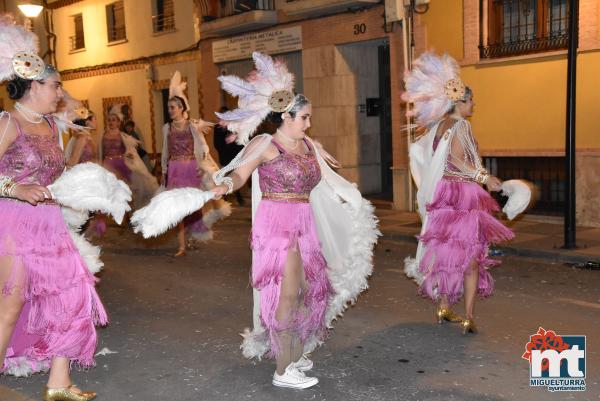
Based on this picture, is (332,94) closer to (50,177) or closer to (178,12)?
(178,12)

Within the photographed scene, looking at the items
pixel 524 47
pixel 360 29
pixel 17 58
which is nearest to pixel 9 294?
pixel 17 58

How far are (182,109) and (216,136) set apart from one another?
7.71m

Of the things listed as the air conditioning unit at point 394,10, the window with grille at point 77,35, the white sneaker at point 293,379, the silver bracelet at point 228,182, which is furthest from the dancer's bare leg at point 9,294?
the window with grille at point 77,35

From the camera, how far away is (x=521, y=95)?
1261 cm

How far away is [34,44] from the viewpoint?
4.77m

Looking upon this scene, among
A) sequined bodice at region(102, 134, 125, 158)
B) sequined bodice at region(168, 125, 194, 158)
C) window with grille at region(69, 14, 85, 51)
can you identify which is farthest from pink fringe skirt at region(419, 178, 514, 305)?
window with grille at region(69, 14, 85, 51)

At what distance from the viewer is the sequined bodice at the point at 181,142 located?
1036 cm

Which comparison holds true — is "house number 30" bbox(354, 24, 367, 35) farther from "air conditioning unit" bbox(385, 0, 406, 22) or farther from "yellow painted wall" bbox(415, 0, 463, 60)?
"yellow painted wall" bbox(415, 0, 463, 60)

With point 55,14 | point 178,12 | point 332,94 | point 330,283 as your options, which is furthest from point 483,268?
point 55,14

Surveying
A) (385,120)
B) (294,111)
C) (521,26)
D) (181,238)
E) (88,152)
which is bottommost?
(181,238)

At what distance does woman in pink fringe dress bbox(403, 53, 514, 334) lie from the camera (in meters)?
6.15

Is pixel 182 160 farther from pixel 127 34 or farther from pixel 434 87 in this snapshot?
pixel 127 34

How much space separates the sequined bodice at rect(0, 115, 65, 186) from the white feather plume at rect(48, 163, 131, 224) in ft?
0.72

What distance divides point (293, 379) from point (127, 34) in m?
20.0
